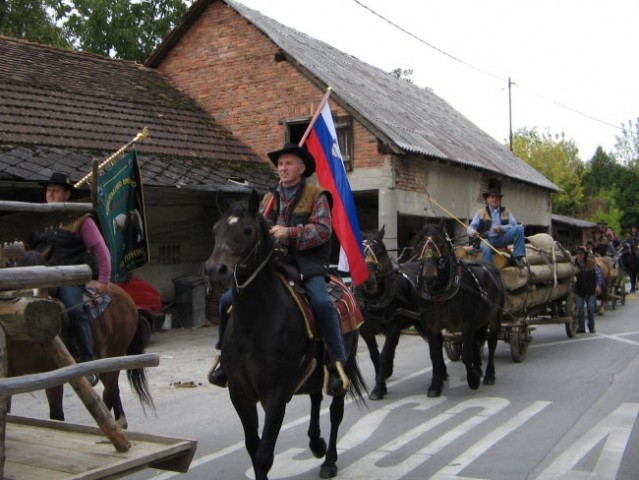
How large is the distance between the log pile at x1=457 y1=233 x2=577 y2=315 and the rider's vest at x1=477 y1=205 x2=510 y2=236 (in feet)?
1.57

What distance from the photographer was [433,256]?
9.22m

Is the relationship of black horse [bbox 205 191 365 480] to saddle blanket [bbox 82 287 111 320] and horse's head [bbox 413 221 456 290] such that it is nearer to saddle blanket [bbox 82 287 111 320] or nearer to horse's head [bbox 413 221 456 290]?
saddle blanket [bbox 82 287 111 320]

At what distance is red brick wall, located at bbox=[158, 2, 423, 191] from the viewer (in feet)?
63.0

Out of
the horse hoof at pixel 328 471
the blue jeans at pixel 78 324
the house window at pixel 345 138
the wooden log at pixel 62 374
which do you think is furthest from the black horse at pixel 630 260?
the wooden log at pixel 62 374

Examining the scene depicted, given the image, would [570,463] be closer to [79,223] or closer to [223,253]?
[223,253]

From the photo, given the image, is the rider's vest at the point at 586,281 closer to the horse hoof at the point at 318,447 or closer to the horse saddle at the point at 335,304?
the horse saddle at the point at 335,304

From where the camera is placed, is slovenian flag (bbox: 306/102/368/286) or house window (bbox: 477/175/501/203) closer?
slovenian flag (bbox: 306/102/368/286)

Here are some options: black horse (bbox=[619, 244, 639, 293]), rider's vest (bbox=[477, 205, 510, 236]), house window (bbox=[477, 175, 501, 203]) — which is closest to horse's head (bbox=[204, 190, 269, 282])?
rider's vest (bbox=[477, 205, 510, 236])

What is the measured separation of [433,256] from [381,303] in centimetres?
95

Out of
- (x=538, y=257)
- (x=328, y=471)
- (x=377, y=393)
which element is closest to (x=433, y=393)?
(x=377, y=393)

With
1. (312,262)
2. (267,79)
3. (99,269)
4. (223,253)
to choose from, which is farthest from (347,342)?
(267,79)

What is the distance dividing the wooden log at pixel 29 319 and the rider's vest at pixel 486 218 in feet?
29.6

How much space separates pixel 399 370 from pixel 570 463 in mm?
5189

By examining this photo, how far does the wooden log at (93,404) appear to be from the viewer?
4.21 metres
